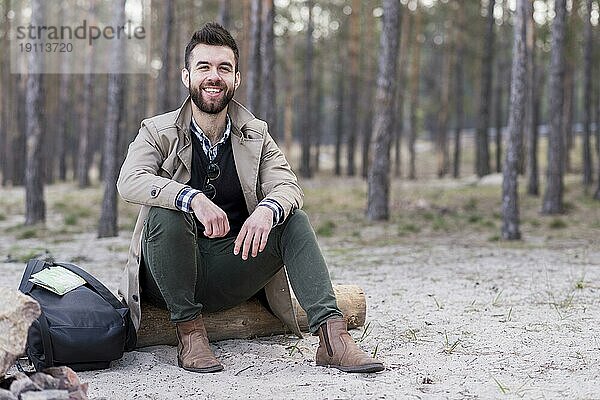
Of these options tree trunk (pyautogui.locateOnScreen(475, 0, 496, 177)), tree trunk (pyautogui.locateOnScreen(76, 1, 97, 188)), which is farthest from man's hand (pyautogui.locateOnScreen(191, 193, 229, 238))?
tree trunk (pyautogui.locateOnScreen(76, 1, 97, 188))

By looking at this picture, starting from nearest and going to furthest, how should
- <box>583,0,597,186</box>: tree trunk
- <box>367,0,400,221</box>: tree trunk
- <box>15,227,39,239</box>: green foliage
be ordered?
<box>15,227,39,239</box>: green foliage
<box>367,0,400,221</box>: tree trunk
<box>583,0,597,186</box>: tree trunk

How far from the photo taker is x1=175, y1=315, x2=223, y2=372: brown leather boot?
12.2ft

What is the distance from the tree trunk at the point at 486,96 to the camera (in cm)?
1862

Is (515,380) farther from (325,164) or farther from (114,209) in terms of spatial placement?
(325,164)

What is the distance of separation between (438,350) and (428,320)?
763mm

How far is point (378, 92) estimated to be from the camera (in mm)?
12312

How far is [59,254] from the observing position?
28.8ft

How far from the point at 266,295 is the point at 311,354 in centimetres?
42

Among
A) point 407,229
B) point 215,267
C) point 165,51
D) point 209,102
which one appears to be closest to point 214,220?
point 215,267

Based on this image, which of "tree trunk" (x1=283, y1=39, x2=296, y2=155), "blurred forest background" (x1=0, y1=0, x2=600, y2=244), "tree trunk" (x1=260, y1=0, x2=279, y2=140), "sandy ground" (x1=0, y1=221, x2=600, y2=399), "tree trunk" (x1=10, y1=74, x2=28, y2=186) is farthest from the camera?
"tree trunk" (x1=283, y1=39, x2=296, y2=155)

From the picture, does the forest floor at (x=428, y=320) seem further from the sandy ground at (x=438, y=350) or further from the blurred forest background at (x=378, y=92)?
the blurred forest background at (x=378, y=92)

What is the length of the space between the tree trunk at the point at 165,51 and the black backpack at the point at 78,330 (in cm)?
1056

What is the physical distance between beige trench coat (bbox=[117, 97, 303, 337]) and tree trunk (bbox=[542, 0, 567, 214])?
9.14 m

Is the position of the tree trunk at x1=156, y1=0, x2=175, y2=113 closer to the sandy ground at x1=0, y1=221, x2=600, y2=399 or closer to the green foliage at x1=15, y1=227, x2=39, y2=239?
the green foliage at x1=15, y1=227, x2=39, y2=239
